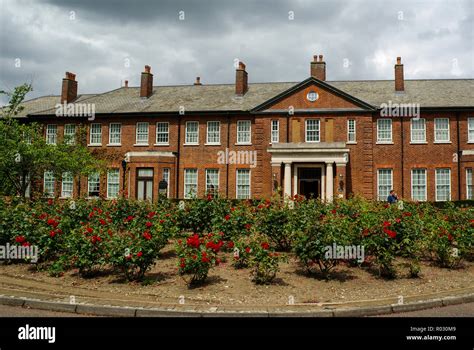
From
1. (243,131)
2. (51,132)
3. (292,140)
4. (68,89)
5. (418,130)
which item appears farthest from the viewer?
(68,89)

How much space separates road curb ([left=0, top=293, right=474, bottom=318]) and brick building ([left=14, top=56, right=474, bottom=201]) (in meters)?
19.1

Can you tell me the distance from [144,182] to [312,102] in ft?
42.5

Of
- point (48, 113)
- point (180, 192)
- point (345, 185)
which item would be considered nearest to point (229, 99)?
point (180, 192)

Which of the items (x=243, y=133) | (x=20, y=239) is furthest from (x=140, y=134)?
(x=20, y=239)

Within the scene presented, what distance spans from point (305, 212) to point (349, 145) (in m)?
18.8

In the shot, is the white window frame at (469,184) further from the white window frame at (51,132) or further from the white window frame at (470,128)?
the white window frame at (51,132)

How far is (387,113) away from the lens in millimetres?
29609

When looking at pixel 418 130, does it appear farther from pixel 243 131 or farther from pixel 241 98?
pixel 241 98

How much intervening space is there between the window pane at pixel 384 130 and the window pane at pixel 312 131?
4157mm

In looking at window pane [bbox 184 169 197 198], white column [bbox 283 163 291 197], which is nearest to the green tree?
window pane [bbox 184 169 197 198]

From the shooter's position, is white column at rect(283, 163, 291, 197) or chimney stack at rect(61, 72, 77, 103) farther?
chimney stack at rect(61, 72, 77, 103)

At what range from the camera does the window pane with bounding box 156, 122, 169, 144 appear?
32312 mm

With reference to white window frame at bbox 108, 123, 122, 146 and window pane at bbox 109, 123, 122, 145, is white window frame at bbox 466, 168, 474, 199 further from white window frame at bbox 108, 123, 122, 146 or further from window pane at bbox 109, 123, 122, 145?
window pane at bbox 109, 123, 122, 145

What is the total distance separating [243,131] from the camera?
31484 millimetres
